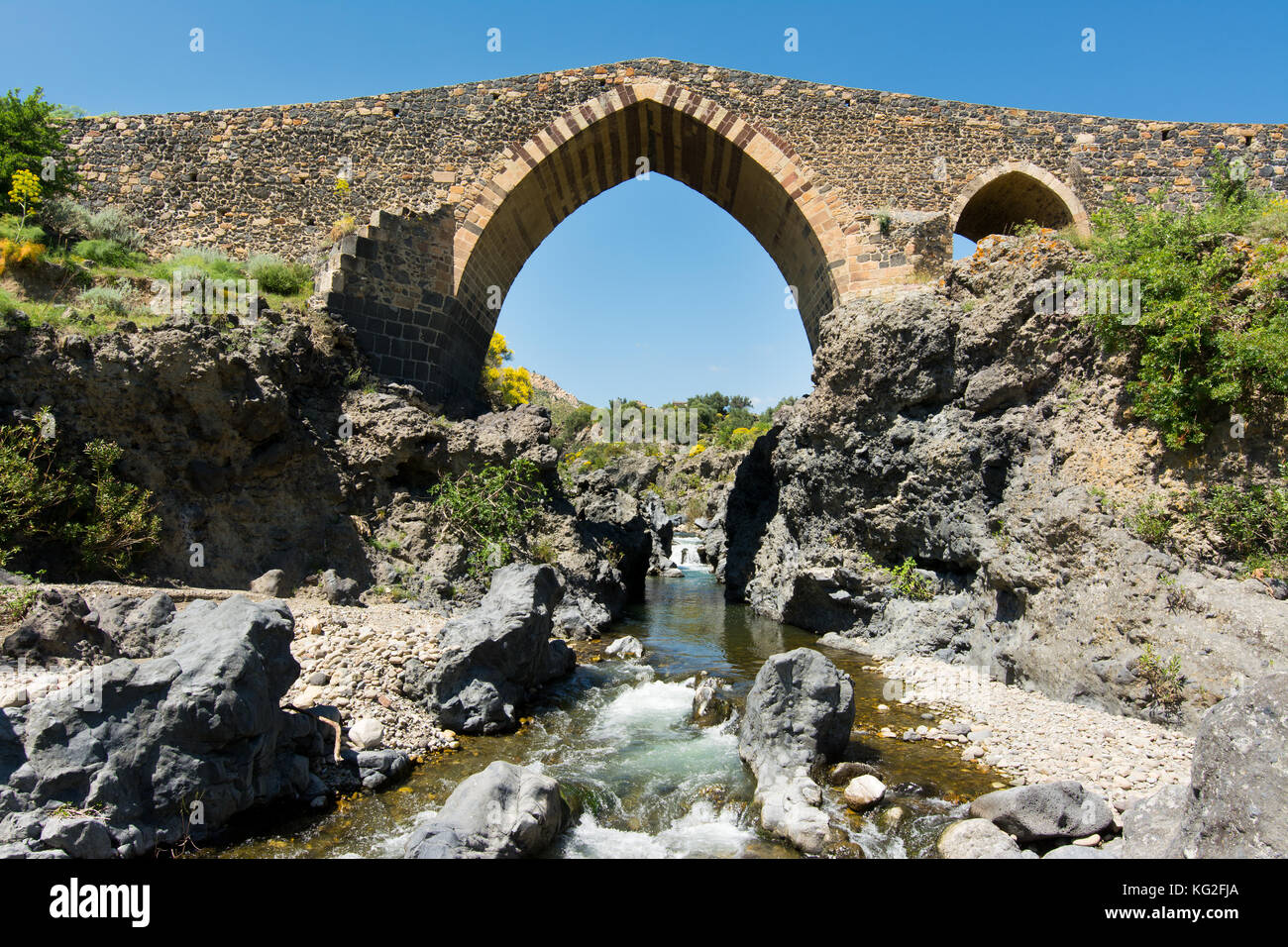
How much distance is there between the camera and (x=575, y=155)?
12.9m

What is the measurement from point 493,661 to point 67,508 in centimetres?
527

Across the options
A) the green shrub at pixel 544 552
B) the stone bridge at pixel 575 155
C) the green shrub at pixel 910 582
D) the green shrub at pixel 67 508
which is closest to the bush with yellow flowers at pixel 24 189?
the stone bridge at pixel 575 155

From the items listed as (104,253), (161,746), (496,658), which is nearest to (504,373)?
(104,253)

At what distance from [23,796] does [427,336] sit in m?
9.18

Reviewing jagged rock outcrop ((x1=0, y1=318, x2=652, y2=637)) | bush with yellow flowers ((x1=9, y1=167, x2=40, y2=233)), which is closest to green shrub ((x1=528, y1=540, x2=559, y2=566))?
jagged rock outcrop ((x1=0, y1=318, x2=652, y2=637))

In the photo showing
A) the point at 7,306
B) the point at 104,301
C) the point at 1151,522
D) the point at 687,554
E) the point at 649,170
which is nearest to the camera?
the point at 1151,522

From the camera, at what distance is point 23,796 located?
11.5ft

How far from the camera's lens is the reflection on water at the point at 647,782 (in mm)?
4258

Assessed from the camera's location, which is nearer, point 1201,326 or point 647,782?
point 647,782

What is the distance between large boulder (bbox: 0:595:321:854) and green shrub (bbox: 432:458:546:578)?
5.41 m

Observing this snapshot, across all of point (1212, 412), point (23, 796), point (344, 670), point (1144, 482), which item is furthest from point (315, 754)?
point (1212, 412)

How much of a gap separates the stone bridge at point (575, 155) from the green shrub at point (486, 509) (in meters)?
2.35

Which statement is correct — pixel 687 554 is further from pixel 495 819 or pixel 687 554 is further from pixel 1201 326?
pixel 495 819
